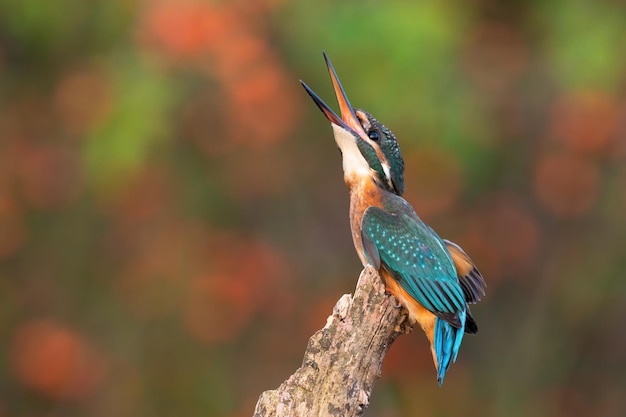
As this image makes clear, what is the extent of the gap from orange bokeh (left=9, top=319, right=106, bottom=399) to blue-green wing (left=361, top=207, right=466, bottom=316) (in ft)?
19.8

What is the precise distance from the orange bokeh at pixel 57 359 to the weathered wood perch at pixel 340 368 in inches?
265

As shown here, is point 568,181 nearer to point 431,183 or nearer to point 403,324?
point 431,183

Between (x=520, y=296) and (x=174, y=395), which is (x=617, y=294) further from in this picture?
(x=174, y=395)

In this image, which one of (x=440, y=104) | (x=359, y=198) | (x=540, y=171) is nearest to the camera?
(x=359, y=198)

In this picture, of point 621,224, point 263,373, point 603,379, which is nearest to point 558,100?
point 621,224

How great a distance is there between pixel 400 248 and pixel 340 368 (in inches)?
38.1

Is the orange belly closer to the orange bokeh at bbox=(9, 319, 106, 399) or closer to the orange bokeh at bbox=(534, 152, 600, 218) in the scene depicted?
the orange bokeh at bbox=(534, 152, 600, 218)

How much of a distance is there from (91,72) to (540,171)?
4015 mm

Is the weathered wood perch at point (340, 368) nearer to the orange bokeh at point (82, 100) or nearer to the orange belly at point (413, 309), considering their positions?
the orange belly at point (413, 309)

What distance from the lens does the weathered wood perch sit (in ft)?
12.8

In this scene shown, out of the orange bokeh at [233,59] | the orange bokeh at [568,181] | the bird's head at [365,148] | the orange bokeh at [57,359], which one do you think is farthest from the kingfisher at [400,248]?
the orange bokeh at [57,359]

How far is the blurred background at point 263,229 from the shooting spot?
30.3 ft

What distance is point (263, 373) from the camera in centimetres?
1050

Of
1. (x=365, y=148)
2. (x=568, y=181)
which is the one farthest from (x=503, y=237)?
(x=365, y=148)
